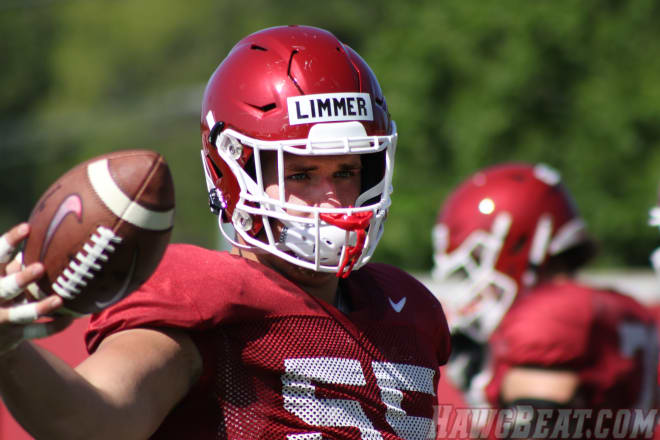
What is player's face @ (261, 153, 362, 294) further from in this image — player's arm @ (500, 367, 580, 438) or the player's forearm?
player's arm @ (500, 367, 580, 438)

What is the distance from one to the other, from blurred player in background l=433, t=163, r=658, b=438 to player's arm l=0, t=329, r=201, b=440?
1.59 meters

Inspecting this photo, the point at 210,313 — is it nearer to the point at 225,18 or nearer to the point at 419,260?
the point at 419,260

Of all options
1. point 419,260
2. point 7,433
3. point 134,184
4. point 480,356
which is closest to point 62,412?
point 134,184

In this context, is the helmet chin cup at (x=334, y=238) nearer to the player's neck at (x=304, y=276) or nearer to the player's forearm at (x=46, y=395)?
the player's neck at (x=304, y=276)

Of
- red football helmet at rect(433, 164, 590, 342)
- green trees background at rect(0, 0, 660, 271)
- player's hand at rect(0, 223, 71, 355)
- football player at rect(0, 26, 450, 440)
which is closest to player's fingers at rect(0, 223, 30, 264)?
player's hand at rect(0, 223, 71, 355)

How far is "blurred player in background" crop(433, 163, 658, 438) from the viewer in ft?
10.4

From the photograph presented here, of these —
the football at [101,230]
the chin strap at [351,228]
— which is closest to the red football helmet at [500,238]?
the chin strap at [351,228]

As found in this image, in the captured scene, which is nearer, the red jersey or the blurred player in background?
the red jersey

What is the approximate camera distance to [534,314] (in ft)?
10.7

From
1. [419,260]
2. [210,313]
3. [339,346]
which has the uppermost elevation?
[210,313]

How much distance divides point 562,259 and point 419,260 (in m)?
6.81

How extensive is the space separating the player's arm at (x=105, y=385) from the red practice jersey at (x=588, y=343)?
158 cm

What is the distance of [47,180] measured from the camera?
2495 centimetres

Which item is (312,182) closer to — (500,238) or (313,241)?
(313,241)
